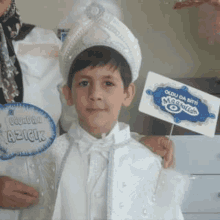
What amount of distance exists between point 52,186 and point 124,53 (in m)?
0.33

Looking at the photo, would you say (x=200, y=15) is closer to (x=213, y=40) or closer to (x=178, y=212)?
(x=213, y=40)

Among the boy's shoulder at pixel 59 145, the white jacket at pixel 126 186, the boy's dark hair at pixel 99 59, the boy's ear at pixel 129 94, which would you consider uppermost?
the boy's dark hair at pixel 99 59

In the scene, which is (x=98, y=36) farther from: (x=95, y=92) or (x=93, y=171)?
(x=93, y=171)

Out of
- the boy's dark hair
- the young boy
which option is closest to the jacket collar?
the young boy

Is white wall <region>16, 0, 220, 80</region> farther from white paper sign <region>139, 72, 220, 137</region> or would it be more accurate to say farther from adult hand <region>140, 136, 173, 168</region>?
adult hand <region>140, 136, 173, 168</region>

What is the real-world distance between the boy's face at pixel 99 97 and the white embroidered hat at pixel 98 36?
0.13 ft

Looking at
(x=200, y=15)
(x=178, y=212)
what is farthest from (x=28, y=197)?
(x=200, y=15)

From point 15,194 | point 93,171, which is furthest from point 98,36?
point 15,194

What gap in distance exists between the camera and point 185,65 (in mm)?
510

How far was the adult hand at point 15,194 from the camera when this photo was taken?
484 mm

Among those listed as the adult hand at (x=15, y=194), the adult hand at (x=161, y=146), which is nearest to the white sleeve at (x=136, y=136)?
the adult hand at (x=161, y=146)

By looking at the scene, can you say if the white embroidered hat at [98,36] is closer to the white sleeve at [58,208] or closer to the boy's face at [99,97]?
the boy's face at [99,97]

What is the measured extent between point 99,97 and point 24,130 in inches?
7.6

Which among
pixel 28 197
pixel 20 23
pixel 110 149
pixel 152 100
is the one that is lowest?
pixel 28 197
